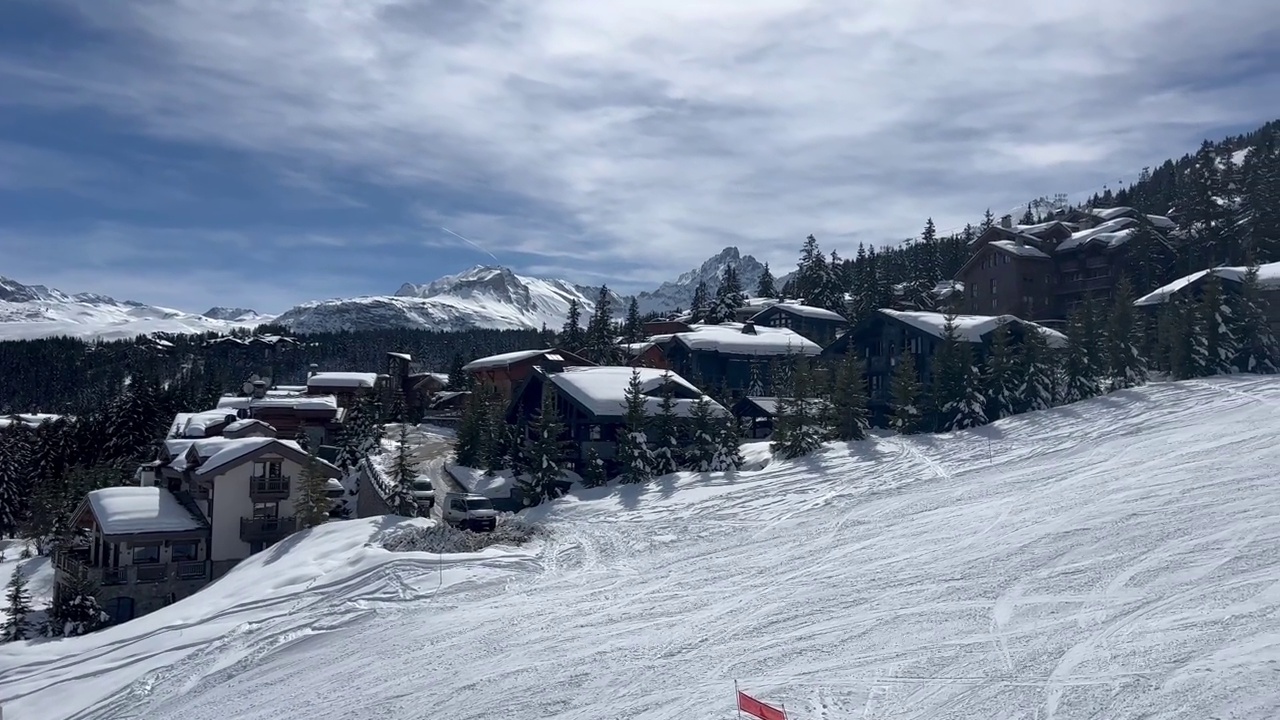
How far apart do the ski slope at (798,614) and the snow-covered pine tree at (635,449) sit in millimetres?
5240

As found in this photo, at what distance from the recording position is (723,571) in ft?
64.1

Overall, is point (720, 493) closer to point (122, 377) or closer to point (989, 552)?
point (989, 552)

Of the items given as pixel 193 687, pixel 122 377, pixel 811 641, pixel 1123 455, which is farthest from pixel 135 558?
pixel 122 377

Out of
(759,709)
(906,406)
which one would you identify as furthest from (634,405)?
(759,709)

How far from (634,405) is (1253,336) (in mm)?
25257

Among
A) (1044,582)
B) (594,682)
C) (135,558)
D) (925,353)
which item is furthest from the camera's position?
(925,353)

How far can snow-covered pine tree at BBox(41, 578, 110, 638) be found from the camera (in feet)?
98.1

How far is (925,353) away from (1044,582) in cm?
2849

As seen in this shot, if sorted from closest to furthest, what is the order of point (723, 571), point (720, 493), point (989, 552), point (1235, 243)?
point (989, 552)
point (723, 571)
point (720, 493)
point (1235, 243)

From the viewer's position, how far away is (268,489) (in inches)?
1400

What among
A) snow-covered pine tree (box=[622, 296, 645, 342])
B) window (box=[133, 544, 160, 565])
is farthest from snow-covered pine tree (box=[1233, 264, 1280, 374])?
snow-covered pine tree (box=[622, 296, 645, 342])

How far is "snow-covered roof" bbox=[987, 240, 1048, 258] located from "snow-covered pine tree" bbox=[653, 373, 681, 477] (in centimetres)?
3880

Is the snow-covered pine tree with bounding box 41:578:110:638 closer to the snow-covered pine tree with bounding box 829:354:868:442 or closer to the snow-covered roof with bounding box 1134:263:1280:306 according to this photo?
the snow-covered pine tree with bounding box 829:354:868:442

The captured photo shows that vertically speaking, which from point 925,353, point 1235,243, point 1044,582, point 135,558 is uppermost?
point 1235,243
